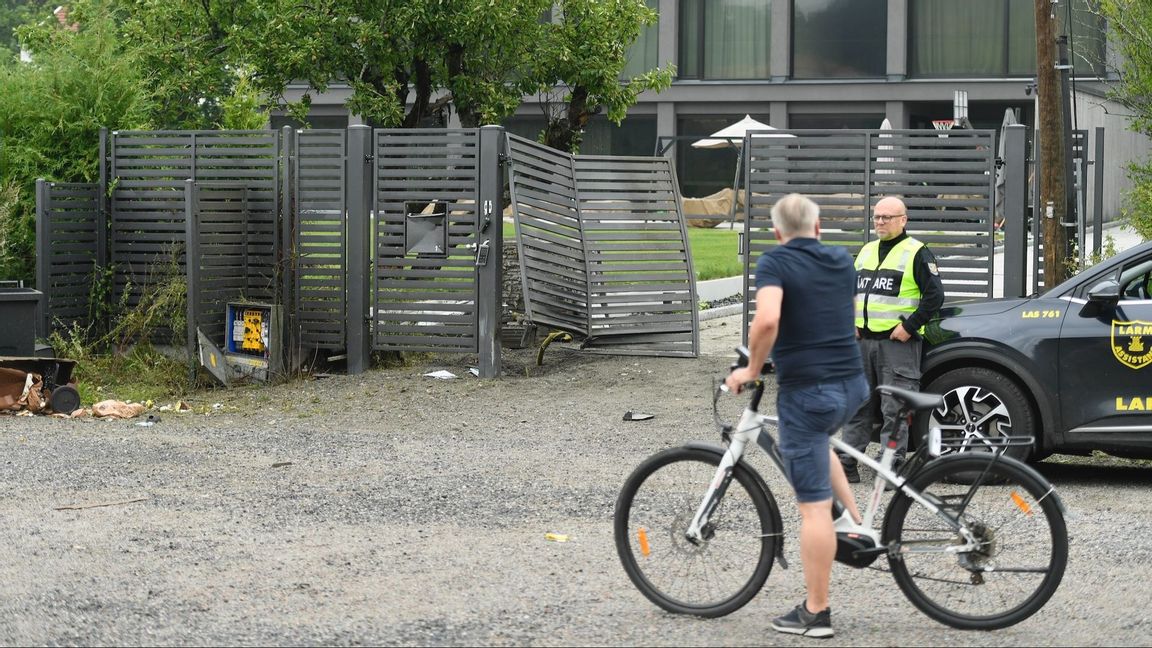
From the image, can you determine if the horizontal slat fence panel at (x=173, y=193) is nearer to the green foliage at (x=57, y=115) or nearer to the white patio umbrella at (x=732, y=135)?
the green foliage at (x=57, y=115)

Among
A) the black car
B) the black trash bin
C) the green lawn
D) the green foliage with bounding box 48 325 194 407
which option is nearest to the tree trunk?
the green lawn

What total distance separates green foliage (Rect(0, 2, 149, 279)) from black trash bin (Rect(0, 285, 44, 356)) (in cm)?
253

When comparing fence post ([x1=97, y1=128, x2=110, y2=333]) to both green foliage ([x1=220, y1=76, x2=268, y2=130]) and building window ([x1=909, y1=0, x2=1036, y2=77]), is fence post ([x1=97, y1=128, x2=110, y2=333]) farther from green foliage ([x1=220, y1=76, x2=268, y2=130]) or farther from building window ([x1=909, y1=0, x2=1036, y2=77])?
building window ([x1=909, y1=0, x2=1036, y2=77])

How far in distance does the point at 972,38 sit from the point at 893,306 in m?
32.3

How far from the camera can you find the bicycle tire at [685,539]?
6.00 meters

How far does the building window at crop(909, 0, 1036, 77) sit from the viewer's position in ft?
126

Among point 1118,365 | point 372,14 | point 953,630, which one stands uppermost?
point 372,14

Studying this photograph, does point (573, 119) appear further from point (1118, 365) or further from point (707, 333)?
point (1118, 365)

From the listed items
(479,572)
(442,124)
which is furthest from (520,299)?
(479,572)

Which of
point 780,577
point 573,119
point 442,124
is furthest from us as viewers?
point 442,124

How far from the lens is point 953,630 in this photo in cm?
600

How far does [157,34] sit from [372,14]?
338cm

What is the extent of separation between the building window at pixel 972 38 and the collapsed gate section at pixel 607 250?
83.0 feet

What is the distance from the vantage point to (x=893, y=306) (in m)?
8.96
